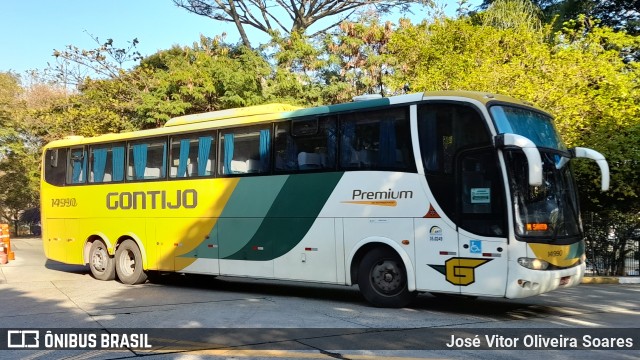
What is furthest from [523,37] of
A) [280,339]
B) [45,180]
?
[45,180]

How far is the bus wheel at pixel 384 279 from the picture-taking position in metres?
9.58

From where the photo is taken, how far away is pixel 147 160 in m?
13.5

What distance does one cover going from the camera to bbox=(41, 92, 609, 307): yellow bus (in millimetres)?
8594

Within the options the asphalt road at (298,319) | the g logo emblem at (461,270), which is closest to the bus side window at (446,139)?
the g logo emblem at (461,270)

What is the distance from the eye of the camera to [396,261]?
966 cm

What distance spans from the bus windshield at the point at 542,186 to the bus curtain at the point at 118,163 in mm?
8962

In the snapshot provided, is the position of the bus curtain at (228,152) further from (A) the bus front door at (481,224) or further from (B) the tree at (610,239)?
(B) the tree at (610,239)

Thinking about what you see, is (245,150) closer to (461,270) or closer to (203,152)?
(203,152)

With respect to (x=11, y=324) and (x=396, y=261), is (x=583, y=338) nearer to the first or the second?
(x=396, y=261)

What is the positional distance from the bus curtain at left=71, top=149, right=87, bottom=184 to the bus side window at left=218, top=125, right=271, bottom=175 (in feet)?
16.0

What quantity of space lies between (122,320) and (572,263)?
675 cm

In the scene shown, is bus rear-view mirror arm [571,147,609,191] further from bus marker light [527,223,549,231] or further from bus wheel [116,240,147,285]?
bus wheel [116,240,147,285]

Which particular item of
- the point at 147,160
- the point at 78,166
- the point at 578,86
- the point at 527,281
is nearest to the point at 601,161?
the point at 527,281

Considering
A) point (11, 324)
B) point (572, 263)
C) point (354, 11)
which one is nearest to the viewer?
point (11, 324)
